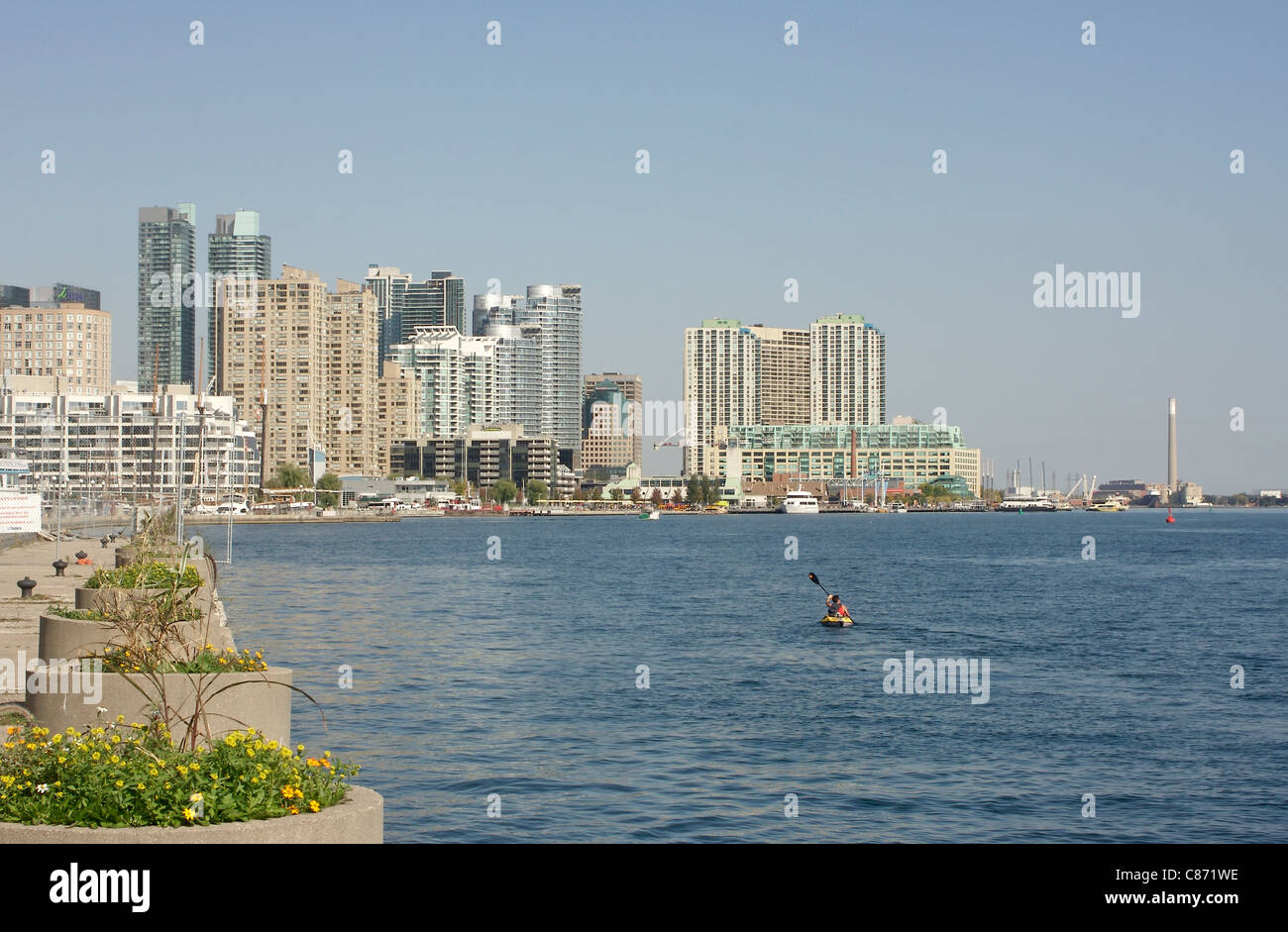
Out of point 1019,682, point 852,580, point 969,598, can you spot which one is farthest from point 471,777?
point 852,580

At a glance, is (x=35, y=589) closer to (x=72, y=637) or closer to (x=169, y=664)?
(x=72, y=637)

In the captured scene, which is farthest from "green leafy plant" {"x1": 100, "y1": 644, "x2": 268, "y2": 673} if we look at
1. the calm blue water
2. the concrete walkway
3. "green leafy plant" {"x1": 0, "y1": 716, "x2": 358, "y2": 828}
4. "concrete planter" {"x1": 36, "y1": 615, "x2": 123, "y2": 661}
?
the calm blue water

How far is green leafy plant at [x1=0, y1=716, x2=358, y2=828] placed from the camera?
7.96 meters

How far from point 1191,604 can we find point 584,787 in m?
51.6

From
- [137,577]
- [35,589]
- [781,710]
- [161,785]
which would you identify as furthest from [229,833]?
[35,589]

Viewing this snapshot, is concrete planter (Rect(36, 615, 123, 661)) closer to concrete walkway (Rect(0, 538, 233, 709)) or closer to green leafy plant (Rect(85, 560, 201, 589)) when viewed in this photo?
concrete walkway (Rect(0, 538, 233, 709))

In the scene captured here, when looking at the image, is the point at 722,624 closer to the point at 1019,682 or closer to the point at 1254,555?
the point at 1019,682

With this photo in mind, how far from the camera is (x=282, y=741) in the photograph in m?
12.0

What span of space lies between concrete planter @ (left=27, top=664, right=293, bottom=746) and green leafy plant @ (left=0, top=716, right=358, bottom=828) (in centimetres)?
228

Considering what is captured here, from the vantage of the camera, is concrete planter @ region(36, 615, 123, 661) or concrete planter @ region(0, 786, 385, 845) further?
concrete planter @ region(36, 615, 123, 661)

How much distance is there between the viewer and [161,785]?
26.6ft

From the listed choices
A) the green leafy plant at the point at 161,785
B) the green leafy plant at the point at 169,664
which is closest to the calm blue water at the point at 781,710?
the green leafy plant at the point at 169,664

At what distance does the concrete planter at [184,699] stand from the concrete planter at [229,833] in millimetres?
3154

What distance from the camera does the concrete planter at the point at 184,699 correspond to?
460 inches
